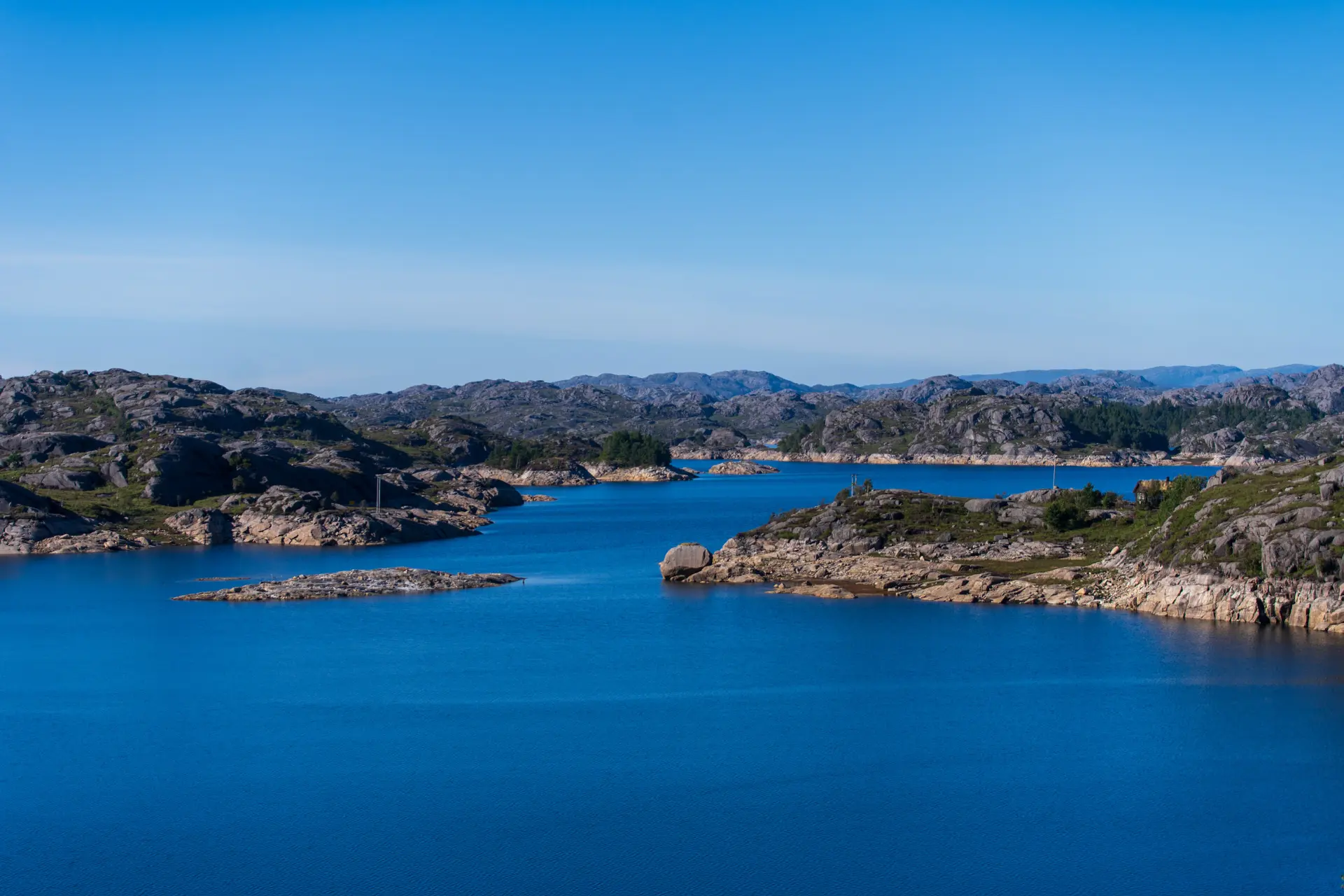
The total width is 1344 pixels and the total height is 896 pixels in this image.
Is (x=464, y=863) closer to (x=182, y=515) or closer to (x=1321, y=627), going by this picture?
(x=1321, y=627)

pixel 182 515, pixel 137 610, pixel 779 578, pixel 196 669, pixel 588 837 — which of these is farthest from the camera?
pixel 182 515

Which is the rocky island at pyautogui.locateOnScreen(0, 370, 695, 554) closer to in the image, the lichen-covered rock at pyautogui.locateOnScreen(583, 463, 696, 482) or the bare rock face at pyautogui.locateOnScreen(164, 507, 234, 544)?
the bare rock face at pyautogui.locateOnScreen(164, 507, 234, 544)

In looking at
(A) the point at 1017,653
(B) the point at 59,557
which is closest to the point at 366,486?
(B) the point at 59,557

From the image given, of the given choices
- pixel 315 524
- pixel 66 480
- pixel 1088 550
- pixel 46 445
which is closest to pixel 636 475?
pixel 46 445

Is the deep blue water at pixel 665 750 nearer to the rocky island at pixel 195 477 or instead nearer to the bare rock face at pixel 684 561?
the bare rock face at pixel 684 561

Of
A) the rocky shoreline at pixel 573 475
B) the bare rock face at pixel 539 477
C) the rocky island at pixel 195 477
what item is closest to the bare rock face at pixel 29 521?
the rocky island at pixel 195 477
